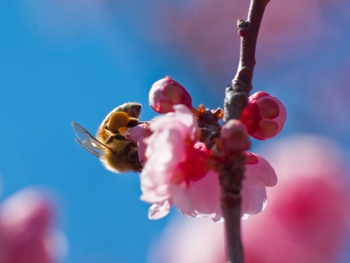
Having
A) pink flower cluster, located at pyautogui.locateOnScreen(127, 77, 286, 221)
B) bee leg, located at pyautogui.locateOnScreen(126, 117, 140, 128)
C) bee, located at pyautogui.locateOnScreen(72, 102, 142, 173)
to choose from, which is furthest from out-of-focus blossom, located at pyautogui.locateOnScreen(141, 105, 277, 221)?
bee, located at pyautogui.locateOnScreen(72, 102, 142, 173)

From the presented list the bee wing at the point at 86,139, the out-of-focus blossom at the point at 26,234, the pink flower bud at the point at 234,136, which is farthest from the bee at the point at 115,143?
the pink flower bud at the point at 234,136

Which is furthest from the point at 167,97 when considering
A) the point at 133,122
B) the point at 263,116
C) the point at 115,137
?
the point at 115,137

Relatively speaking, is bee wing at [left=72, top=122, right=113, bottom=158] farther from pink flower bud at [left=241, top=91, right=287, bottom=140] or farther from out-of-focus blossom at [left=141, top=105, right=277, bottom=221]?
out-of-focus blossom at [left=141, top=105, right=277, bottom=221]

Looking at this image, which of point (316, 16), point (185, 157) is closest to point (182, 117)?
point (185, 157)

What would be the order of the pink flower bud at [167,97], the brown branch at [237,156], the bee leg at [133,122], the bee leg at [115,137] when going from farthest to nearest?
the bee leg at [115,137], the bee leg at [133,122], the pink flower bud at [167,97], the brown branch at [237,156]

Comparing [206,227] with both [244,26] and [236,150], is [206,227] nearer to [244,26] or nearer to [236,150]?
[244,26]

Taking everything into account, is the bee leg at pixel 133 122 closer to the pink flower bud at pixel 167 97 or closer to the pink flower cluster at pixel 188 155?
the pink flower cluster at pixel 188 155

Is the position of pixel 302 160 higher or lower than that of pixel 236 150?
higher
